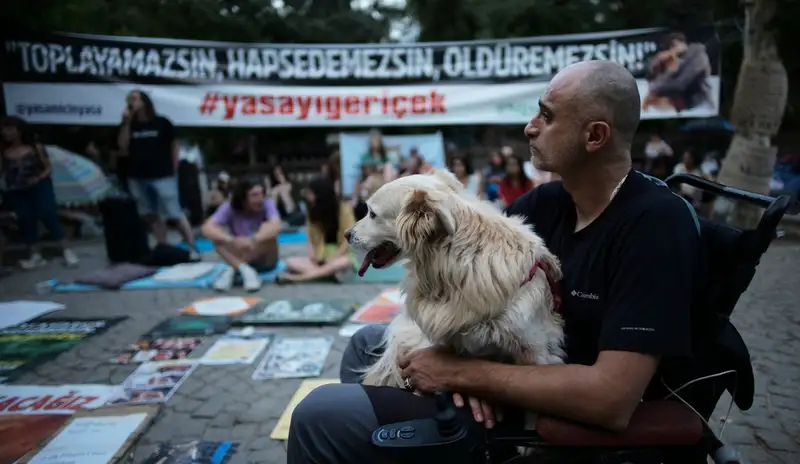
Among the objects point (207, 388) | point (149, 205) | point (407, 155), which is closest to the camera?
point (207, 388)

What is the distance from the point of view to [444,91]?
7.97 m

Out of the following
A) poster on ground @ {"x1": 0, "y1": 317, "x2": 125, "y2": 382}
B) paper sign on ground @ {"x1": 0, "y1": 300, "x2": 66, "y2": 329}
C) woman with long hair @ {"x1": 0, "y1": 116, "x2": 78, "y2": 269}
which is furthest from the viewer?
woman with long hair @ {"x1": 0, "y1": 116, "x2": 78, "y2": 269}

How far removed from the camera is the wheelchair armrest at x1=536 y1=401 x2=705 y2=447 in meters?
1.26

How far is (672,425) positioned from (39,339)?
452 cm

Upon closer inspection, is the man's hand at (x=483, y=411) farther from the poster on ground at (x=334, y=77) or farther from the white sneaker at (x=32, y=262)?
the white sneaker at (x=32, y=262)

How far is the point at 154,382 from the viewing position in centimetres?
329

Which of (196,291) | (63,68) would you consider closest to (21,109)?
(63,68)

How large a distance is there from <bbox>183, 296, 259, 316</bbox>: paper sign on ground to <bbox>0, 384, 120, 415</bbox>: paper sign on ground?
4.97 ft

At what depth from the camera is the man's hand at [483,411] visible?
1.42 m

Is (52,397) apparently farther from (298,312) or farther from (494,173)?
(494,173)

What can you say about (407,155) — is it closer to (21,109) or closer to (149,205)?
(149,205)

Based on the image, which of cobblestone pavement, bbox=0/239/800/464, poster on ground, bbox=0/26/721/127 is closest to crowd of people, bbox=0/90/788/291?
cobblestone pavement, bbox=0/239/800/464

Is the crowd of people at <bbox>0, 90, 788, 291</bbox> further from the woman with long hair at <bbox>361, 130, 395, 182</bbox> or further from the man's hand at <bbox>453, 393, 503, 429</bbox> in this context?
the man's hand at <bbox>453, 393, 503, 429</bbox>

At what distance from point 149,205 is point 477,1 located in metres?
9.55
